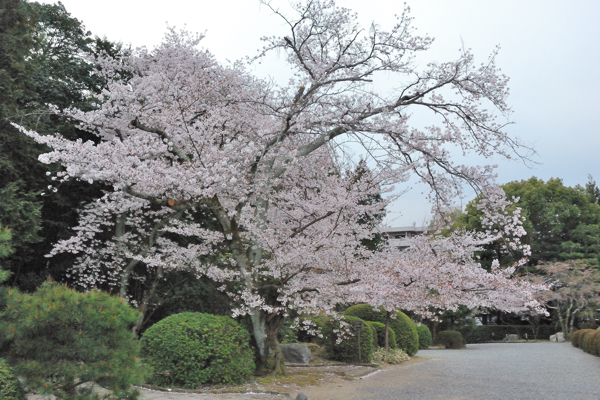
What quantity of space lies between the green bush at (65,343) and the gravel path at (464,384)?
209 centimetres

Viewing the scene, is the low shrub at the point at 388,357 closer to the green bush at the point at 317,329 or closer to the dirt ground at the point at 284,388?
the green bush at the point at 317,329

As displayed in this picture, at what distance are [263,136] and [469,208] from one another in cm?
2259

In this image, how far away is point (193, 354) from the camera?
6.70m

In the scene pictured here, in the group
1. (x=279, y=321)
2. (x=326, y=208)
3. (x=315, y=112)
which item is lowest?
(x=279, y=321)

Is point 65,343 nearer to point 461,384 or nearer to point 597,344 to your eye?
point 461,384

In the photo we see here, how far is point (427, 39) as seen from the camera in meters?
7.18

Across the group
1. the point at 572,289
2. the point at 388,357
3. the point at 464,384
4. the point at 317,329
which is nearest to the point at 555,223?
the point at 572,289

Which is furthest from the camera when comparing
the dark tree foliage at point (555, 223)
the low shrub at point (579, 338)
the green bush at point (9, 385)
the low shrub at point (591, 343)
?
the dark tree foliage at point (555, 223)

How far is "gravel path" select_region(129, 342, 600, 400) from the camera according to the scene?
6.52m

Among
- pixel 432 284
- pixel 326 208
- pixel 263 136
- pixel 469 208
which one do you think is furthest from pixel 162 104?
pixel 469 208

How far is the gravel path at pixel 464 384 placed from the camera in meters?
6.52

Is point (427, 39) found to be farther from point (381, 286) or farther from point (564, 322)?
point (564, 322)

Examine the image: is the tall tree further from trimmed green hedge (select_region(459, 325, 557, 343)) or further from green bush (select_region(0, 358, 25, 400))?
green bush (select_region(0, 358, 25, 400))

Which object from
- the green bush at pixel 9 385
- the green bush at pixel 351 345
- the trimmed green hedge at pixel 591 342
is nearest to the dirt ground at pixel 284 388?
the green bush at pixel 9 385
